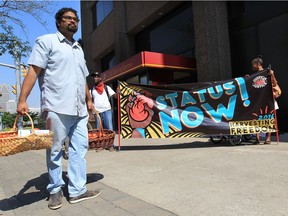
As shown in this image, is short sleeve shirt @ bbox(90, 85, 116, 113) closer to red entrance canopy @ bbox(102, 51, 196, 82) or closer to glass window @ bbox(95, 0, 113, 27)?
red entrance canopy @ bbox(102, 51, 196, 82)

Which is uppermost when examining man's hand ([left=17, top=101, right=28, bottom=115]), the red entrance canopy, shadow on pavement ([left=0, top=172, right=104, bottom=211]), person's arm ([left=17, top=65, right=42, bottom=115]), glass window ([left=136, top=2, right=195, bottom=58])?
glass window ([left=136, top=2, right=195, bottom=58])

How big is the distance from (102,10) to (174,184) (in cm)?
1828

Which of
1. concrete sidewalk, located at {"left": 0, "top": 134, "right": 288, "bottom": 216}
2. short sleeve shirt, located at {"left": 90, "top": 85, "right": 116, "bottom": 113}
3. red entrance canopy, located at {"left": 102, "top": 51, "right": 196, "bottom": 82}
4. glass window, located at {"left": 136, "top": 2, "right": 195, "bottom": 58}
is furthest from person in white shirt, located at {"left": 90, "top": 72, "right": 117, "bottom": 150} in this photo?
glass window, located at {"left": 136, "top": 2, "right": 195, "bottom": 58}

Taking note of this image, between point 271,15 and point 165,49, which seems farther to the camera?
point 165,49

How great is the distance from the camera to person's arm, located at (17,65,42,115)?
3258mm

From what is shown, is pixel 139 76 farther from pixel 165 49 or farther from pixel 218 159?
pixel 218 159

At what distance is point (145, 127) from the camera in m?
7.11

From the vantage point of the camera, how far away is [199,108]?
22.7ft

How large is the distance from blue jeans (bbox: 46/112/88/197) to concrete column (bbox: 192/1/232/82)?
7.13 meters

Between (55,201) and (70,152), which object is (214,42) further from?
(55,201)

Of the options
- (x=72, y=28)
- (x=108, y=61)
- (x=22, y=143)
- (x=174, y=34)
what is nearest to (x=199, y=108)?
(x=72, y=28)

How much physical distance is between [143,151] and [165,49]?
26.8 feet

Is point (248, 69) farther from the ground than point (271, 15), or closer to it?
closer to it

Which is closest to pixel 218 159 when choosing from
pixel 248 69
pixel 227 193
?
pixel 227 193
